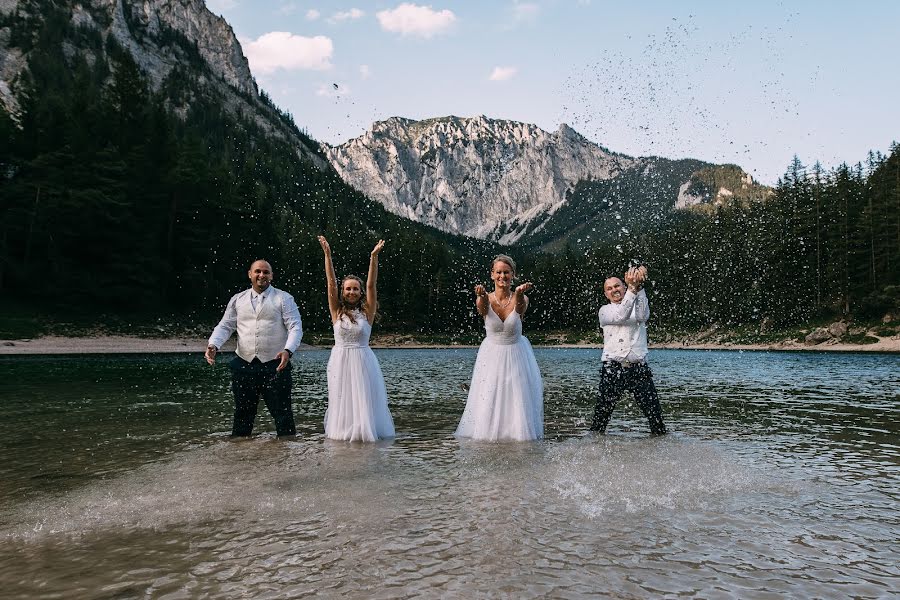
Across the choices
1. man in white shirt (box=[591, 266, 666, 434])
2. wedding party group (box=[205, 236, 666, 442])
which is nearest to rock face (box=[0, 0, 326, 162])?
wedding party group (box=[205, 236, 666, 442])

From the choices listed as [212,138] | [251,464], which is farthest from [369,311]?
[212,138]

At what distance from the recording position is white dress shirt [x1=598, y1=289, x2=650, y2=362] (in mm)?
10273

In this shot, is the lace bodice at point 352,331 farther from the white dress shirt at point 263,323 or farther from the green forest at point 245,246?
the green forest at point 245,246

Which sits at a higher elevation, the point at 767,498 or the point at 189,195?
the point at 189,195

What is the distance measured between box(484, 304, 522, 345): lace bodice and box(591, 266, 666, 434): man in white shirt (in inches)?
59.6

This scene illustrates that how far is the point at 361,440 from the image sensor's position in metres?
10.3

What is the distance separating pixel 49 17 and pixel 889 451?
594 ft

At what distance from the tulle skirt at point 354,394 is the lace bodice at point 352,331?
3.5 inches

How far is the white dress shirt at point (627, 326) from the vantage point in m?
10.3

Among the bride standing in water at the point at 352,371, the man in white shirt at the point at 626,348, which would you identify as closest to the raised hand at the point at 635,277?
the man in white shirt at the point at 626,348

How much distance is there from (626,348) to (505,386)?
2.34 meters

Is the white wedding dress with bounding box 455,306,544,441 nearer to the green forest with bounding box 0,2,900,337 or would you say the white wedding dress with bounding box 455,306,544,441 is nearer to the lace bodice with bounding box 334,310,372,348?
the lace bodice with bounding box 334,310,372,348

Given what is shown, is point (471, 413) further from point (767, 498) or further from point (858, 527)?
point (858, 527)

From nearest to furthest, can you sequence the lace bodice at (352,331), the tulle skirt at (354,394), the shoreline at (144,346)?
the tulle skirt at (354,394)
the lace bodice at (352,331)
the shoreline at (144,346)
